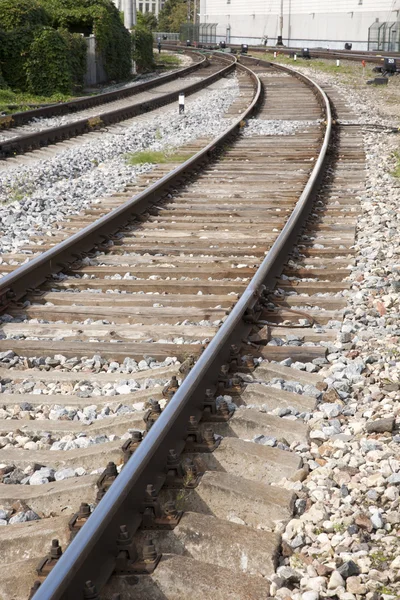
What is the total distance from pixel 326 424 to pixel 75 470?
4.13 ft

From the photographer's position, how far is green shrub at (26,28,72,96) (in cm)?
2600

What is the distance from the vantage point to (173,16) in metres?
128

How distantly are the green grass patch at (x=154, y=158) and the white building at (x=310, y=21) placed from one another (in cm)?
5204

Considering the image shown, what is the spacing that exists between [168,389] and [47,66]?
76.9ft

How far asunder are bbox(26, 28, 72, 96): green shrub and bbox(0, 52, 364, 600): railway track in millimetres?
17888

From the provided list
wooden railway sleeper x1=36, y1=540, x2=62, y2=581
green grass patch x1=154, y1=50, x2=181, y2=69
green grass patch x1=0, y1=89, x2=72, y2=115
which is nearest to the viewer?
wooden railway sleeper x1=36, y1=540, x2=62, y2=581

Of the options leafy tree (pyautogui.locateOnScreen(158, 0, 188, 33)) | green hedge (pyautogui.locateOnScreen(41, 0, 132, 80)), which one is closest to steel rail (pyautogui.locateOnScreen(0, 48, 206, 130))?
green hedge (pyautogui.locateOnScreen(41, 0, 132, 80))

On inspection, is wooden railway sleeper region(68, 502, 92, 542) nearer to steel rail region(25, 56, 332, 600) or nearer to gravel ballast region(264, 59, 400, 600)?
steel rail region(25, 56, 332, 600)

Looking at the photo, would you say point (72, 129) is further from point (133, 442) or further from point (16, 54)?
point (133, 442)

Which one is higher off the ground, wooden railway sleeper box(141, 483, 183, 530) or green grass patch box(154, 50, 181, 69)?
green grass patch box(154, 50, 181, 69)

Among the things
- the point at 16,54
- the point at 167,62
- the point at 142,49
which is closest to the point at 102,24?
the point at 16,54

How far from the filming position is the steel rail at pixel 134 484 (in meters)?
2.76

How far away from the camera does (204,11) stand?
4171 inches

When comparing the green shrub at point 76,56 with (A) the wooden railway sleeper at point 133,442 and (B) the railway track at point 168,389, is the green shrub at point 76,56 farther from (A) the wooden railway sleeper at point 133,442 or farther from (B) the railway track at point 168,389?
(A) the wooden railway sleeper at point 133,442
